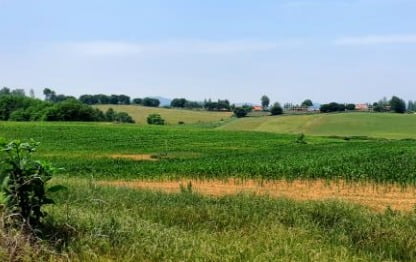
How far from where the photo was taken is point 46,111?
132625 mm

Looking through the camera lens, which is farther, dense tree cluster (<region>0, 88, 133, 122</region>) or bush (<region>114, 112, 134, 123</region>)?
bush (<region>114, 112, 134, 123</region>)

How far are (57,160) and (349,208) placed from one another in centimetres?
3200

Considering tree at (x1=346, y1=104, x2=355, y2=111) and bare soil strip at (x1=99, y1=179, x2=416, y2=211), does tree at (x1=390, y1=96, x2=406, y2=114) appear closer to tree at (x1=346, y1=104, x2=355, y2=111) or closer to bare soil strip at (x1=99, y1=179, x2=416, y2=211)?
tree at (x1=346, y1=104, x2=355, y2=111)

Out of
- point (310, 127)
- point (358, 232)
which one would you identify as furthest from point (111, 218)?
point (310, 127)

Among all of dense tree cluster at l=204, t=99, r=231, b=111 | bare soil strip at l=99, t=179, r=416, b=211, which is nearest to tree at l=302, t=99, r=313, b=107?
dense tree cluster at l=204, t=99, r=231, b=111

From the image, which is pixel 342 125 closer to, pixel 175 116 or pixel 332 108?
pixel 332 108

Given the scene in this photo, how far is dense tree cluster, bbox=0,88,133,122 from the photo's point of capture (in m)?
132

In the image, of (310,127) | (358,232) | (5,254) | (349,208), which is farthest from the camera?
(310,127)

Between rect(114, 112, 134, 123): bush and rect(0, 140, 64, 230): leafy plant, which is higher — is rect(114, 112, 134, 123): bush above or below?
below

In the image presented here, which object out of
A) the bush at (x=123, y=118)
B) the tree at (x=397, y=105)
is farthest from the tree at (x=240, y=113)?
the tree at (x=397, y=105)

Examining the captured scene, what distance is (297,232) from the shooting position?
8766mm

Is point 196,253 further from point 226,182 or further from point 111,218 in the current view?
point 226,182

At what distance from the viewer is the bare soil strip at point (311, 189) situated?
19.6 m

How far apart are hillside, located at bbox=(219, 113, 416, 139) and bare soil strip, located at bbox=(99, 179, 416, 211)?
70956mm
